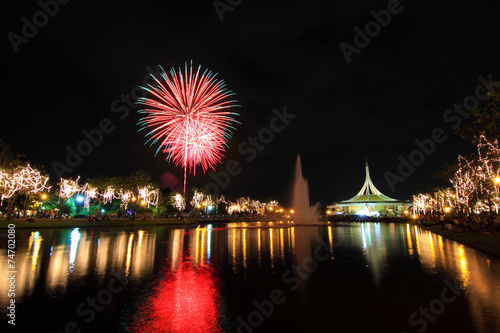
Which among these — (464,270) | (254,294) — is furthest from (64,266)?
(464,270)

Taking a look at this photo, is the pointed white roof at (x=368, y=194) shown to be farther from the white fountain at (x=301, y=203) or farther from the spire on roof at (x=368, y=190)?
the white fountain at (x=301, y=203)

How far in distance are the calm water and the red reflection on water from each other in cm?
3

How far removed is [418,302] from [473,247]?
635 inches

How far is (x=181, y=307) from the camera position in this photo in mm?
7617

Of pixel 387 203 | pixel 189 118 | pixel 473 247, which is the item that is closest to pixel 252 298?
pixel 473 247

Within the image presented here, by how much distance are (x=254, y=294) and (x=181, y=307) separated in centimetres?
233

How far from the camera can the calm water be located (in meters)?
6.61

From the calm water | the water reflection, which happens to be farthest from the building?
the water reflection

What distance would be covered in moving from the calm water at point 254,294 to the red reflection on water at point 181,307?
1.0 inches

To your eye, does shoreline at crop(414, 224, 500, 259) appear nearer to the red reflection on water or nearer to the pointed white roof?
the red reflection on water

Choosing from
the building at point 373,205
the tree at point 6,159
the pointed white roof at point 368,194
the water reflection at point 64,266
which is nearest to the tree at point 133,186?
the tree at point 6,159

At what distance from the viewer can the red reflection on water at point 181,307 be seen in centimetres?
635

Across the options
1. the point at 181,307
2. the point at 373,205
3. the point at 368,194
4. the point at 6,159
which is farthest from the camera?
the point at 368,194

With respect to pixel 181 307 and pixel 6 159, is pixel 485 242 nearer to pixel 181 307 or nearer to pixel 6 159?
pixel 181 307
